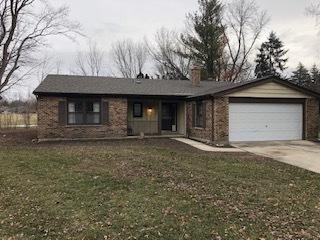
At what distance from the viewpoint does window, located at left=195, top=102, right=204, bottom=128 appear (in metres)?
18.3

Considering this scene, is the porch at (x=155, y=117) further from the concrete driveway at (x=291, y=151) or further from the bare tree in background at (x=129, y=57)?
the bare tree in background at (x=129, y=57)

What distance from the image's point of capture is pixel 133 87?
2114 centimetres

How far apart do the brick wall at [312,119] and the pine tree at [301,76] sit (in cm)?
2474

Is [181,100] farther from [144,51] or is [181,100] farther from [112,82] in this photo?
[144,51]

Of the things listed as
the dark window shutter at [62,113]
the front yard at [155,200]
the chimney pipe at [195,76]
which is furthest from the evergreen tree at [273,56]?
the front yard at [155,200]

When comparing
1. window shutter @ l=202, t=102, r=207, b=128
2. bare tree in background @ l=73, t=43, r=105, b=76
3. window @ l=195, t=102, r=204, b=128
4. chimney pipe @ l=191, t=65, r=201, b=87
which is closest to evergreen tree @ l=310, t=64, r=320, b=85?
chimney pipe @ l=191, t=65, r=201, b=87

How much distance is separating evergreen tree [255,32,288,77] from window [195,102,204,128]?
26.8 m

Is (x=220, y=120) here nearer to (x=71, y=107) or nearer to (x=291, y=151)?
(x=291, y=151)

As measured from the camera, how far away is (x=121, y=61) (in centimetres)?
4450

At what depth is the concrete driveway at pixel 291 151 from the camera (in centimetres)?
1134

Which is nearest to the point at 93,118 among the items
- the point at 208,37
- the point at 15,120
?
the point at 15,120

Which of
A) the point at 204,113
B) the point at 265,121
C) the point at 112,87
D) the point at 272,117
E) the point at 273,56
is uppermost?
the point at 273,56

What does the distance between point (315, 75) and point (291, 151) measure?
3244cm

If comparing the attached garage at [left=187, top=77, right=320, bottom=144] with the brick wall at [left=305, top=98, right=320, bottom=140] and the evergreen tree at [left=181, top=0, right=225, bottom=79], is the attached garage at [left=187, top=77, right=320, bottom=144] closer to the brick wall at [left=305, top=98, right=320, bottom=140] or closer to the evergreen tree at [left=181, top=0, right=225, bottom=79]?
the brick wall at [left=305, top=98, right=320, bottom=140]
